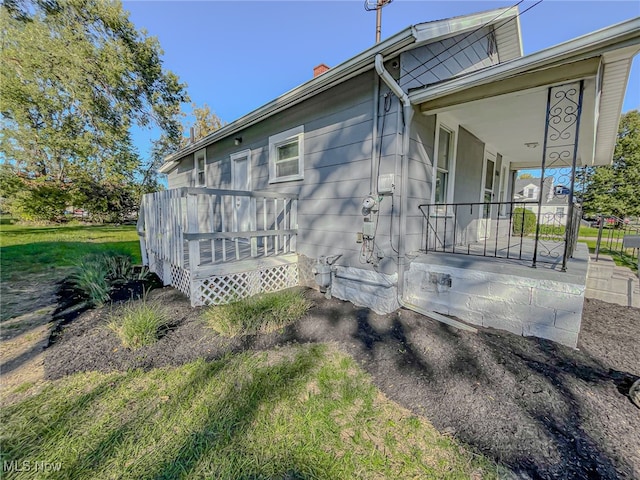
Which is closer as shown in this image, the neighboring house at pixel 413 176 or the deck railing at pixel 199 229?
the neighboring house at pixel 413 176

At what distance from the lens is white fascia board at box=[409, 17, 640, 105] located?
2.26m

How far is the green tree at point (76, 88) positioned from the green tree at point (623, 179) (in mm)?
30529

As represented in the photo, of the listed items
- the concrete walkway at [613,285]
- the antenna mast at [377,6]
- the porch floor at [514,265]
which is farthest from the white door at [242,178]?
the concrete walkway at [613,285]

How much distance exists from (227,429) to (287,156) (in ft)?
15.4

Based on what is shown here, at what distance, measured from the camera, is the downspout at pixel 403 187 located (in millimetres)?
3270

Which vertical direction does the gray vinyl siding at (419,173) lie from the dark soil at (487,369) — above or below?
above

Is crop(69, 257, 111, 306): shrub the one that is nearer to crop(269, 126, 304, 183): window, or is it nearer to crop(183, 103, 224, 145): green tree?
crop(269, 126, 304, 183): window

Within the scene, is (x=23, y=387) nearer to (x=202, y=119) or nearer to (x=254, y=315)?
(x=254, y=315)

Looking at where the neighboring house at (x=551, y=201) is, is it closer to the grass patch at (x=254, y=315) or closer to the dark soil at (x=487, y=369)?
the dark soil at (x=487, y=369)

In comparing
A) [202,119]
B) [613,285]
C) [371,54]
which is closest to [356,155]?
[371,54]

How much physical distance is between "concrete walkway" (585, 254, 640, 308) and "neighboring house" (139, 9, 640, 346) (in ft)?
4.60

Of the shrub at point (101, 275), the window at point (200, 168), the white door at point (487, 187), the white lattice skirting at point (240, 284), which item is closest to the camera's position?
the white lattice skirting at point (240, 284)

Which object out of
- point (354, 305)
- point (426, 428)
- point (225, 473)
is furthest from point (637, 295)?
point (225, 473)

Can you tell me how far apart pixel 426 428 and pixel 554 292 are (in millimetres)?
2205
